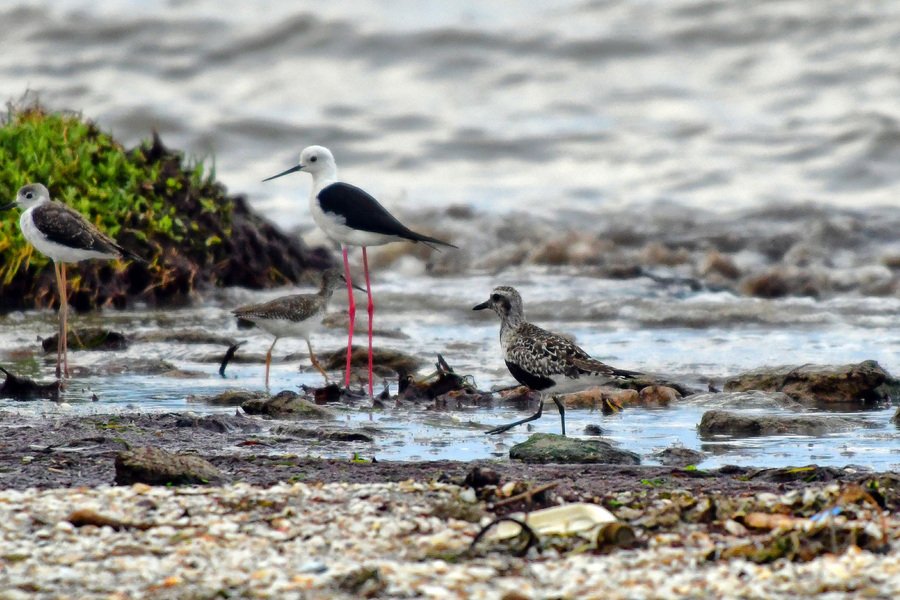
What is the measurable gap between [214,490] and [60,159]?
742 centimetres

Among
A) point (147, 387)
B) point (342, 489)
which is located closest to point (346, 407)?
point (147, 387)

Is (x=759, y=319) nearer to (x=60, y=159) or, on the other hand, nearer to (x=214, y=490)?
(x=60, y=159)

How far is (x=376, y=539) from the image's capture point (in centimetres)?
472

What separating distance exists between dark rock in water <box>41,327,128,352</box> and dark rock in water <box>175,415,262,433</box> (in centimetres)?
312

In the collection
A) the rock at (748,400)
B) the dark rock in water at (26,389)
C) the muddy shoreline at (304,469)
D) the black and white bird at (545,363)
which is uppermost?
the black and white bird at (545,363)

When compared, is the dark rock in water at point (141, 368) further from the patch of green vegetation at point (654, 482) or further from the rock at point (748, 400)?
the patch of green vegetation at point (654, 482)

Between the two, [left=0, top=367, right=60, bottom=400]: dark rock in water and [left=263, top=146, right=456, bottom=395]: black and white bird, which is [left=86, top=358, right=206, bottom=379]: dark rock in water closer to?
[left=0, top=367, right=60, bottom=400]: dark rock in water

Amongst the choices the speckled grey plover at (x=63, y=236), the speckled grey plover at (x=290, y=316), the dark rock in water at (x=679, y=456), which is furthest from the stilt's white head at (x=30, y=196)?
the dark rock in water at (x=679, y=456)

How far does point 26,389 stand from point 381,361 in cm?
262

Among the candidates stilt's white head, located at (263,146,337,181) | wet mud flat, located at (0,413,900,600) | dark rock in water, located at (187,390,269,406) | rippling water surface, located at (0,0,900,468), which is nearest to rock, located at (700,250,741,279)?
rippling water surface, located at (0,0,900,468)

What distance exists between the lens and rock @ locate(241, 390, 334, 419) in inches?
299

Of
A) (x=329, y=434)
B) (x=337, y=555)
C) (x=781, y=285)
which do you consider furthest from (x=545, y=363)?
(x=781, y=285)

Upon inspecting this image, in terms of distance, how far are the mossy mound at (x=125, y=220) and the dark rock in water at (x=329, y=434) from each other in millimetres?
4995

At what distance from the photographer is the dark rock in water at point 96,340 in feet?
33.2
